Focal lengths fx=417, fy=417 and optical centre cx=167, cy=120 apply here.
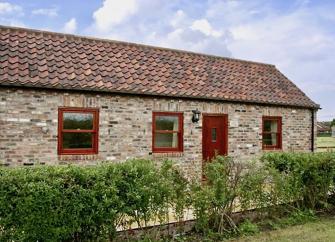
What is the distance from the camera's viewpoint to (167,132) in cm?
1375

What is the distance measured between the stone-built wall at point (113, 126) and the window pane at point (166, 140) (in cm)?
37

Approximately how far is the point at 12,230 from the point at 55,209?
2.21ft

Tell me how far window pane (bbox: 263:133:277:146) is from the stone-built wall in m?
0.61

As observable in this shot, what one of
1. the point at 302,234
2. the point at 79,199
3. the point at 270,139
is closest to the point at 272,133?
the point at 270,139

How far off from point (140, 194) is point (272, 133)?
10.7 metres

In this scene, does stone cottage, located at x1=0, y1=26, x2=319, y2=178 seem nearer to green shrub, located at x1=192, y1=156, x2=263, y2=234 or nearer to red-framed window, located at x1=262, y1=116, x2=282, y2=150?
red-framed window, located at x1=262, y1=116, x2=282, y2=150

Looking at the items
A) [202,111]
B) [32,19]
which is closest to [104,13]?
[32,19]

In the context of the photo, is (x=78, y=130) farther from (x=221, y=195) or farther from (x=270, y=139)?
(x=270, y=139)

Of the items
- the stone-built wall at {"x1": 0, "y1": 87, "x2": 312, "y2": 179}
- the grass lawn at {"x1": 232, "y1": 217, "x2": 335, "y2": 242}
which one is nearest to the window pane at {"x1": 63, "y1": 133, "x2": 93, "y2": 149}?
the stone-built wall at {"x1": 0, "y1": 87, "x2": 312, "y2": 179}

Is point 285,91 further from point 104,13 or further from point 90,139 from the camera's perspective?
point 90,139

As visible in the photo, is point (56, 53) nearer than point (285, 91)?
Yes

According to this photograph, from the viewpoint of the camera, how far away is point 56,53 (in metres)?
13.1

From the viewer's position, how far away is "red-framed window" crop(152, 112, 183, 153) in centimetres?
1352

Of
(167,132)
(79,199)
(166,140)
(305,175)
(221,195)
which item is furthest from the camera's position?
(166,140)
